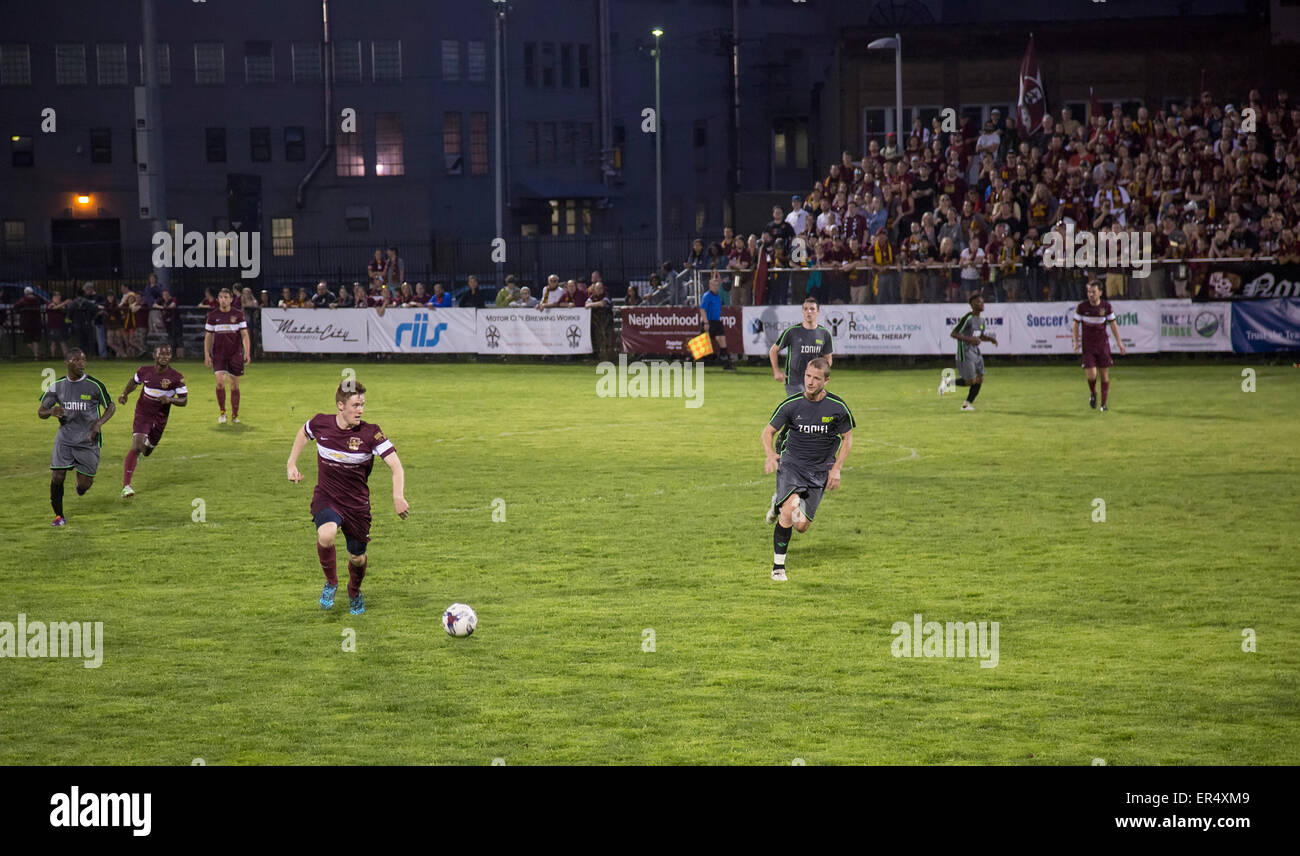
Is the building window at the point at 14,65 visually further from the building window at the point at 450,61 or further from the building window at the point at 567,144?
the building window at the point at 567,144

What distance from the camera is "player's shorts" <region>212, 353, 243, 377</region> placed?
25422 millimetres

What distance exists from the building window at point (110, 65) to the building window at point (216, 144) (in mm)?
4175

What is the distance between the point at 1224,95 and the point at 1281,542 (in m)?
37.7

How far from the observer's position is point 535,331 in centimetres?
3850

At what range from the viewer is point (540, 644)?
11.0 m

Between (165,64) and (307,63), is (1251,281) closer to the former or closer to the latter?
(307,63)

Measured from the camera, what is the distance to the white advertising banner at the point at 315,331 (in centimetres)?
4003

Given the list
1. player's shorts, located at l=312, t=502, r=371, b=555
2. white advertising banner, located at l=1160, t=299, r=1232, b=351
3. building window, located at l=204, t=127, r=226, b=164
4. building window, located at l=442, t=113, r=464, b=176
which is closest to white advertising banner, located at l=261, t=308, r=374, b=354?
white advertising banner, located at l=1160, t=299, r=1232, b=351

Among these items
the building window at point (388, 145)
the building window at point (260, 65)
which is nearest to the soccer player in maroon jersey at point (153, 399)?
the building window at point (388, 145)

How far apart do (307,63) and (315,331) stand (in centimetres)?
2713

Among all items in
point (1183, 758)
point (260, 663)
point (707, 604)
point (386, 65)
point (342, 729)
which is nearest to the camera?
point (1183, 758)

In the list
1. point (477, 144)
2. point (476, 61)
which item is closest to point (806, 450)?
point (477, 144)

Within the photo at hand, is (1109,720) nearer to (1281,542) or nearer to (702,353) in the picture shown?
(1281,542)
